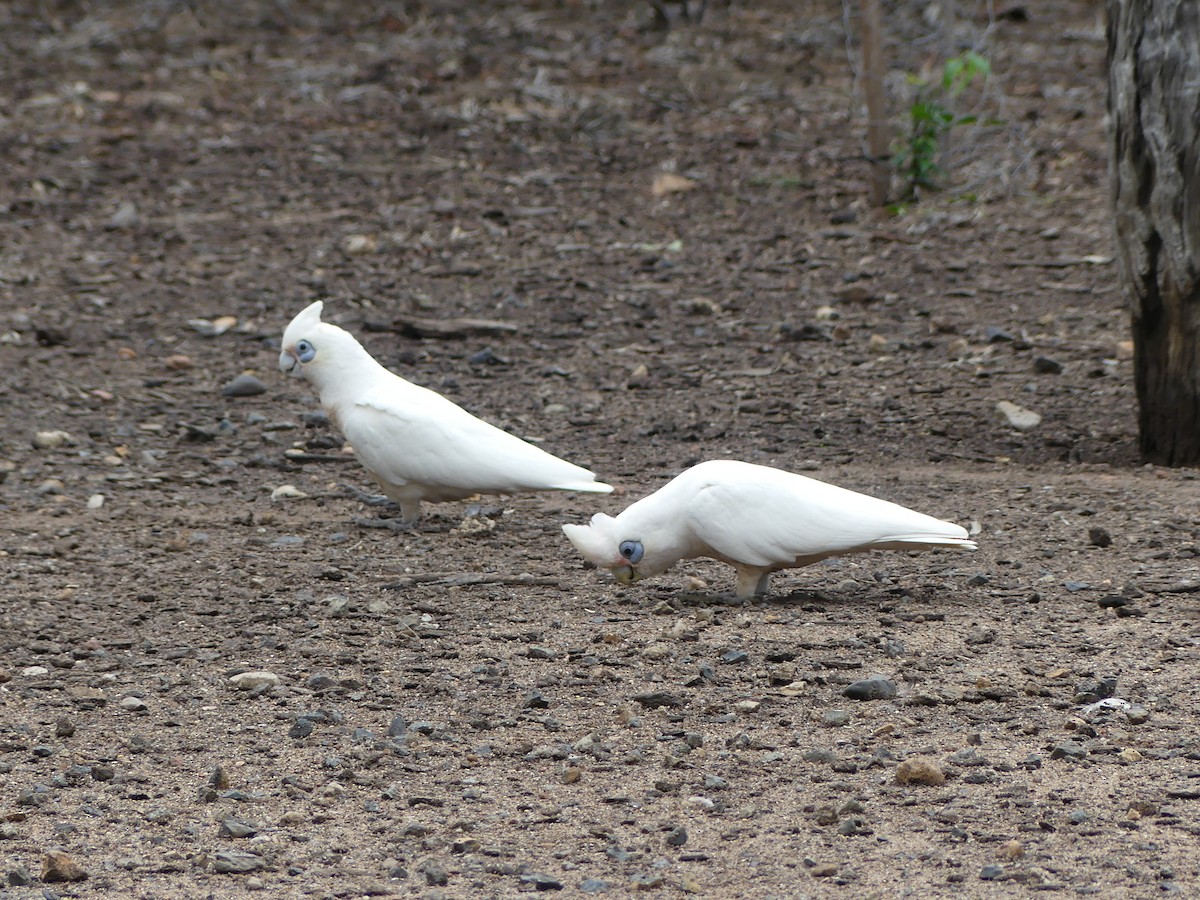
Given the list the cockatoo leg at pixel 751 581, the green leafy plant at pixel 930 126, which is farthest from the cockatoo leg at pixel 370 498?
the green leafy plant at pixel 930 126

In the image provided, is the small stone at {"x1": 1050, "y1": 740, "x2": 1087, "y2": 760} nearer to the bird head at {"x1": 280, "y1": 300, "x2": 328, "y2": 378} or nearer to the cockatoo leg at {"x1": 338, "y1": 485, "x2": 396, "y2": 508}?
the cockatoo leg at {"x1": 338, "y1": 485, "x2": 396, "y2": 508}

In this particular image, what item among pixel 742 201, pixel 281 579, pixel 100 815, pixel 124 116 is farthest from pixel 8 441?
pixel 124 116

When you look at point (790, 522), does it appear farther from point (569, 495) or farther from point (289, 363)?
point (289, 363)

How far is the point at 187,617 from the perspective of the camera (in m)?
4.58

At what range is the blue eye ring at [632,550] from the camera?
4.35 meters

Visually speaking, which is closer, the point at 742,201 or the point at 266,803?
the point at 266,803

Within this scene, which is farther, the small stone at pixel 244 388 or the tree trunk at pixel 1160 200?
the small stone at pixel 244 388

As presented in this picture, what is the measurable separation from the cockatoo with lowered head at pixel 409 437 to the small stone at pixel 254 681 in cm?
133

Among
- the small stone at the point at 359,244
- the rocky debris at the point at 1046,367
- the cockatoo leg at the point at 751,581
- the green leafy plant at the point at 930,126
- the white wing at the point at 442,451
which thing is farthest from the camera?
the small stone at the point at 359,244

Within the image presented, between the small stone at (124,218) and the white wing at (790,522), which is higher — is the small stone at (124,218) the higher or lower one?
the higher one

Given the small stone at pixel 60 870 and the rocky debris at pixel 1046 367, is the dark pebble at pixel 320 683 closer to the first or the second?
the small stone at pixel 60 870

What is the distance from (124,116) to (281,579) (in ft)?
25.5

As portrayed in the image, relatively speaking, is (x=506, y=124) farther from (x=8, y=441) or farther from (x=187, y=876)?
(x=187, y=876)

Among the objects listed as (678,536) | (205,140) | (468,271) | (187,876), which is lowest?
(187,876)
